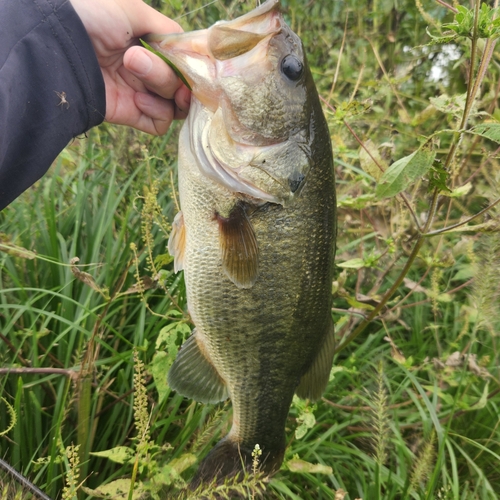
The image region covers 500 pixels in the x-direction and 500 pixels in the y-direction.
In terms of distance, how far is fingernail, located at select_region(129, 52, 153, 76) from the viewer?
1.49m

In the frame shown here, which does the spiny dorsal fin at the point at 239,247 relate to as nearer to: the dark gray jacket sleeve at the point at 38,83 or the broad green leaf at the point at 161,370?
the broad green leaf at the point at 161,370

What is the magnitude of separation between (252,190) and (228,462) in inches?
38.9

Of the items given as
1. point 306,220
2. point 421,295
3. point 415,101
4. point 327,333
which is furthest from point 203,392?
point 415,101

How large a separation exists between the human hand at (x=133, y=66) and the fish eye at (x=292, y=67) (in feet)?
1.28

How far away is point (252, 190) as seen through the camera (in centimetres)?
146

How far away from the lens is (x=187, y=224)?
1.55 m

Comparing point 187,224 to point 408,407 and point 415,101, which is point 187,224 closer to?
point 408,407

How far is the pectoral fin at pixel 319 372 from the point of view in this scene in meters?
1.73

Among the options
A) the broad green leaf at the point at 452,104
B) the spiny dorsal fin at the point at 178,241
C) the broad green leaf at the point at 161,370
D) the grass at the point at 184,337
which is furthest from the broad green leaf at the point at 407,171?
the broad green leaf at the point at 161,370

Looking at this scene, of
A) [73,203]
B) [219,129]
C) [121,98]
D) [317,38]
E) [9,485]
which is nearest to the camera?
[9,485]

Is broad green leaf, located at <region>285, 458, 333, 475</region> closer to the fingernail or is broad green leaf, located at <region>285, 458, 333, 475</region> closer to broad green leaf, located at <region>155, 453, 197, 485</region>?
broad green leaf, located at <region>155, 453, 197, 485</region>

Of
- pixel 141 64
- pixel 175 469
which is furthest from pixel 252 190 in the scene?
pixel 175 469

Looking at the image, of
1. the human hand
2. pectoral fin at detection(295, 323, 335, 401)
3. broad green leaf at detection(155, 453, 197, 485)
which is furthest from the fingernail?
broad green leaf at detection(155, 453, 197, 485)

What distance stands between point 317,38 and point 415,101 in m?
1.03
